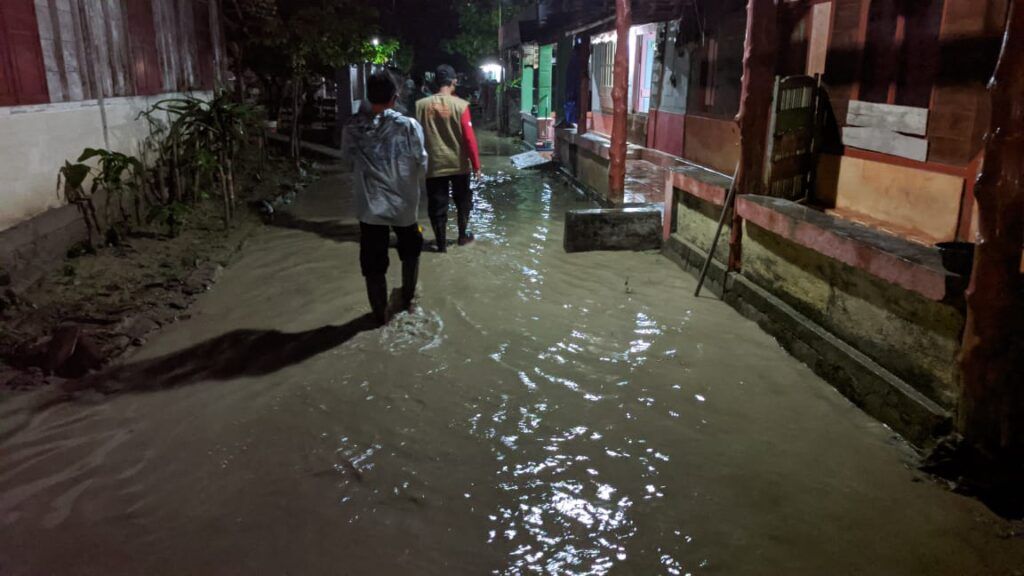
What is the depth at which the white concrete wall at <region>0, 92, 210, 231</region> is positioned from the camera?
20.1ft

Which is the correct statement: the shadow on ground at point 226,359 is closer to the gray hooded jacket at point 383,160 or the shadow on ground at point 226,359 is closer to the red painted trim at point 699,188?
the gray hooded jacket at point 383,160

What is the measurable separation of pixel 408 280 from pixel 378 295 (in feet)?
1.49

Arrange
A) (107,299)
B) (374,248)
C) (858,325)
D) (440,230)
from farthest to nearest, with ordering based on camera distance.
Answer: (440,230)
(107,299)
(374,248)
(858,325)

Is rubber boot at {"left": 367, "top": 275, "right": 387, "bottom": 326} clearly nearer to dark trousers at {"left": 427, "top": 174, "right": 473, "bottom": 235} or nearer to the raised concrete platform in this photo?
dark trousers at {"left": 427, "top": 174, "right": 473, "bottom": 235}

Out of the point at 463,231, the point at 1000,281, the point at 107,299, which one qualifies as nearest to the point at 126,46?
the point at 107,299

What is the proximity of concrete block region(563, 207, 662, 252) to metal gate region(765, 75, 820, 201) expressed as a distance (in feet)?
6.31

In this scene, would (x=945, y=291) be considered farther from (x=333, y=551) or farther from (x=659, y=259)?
(x=659, y=259)

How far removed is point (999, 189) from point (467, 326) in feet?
12.5

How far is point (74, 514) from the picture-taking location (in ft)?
10.5

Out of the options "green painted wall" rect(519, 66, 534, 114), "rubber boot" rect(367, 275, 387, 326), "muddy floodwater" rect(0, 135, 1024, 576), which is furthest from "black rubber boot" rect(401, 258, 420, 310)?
"green painted wall" rect(519, 66, 534, 114)

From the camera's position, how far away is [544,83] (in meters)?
23.1

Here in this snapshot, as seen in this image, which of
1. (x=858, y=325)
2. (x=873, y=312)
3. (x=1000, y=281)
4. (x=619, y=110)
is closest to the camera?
(x=1000, y=281)

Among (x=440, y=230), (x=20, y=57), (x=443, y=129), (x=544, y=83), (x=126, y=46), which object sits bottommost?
(x=440, y=230)

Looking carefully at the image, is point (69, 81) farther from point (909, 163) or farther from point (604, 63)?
point (604, 63)
